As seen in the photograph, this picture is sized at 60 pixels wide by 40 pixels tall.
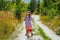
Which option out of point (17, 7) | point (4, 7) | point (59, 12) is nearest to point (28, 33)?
point (4, 7)

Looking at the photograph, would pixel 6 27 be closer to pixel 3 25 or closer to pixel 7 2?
pixel 3 25

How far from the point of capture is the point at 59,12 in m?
33.8

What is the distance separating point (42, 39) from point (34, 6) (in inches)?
3691

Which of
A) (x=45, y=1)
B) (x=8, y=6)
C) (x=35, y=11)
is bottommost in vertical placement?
(x=35, y=11)

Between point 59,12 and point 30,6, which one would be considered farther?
point 30,6

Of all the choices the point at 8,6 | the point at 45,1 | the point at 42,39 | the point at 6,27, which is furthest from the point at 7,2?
the point at 45,1

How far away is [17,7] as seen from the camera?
38719 millimetres

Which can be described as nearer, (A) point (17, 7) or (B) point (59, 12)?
(B) point (59, 12)

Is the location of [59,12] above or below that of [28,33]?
below

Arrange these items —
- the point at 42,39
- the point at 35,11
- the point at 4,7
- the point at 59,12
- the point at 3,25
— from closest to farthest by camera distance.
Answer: the point at 42,39 < the point at 3,25 < the point at 4,7 < the point at 59,12 < the point at 35,11

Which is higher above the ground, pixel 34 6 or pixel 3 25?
pixel 3 25

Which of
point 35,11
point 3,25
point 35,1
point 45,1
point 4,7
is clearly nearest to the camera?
point 3,25

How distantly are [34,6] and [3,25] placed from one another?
92.0m

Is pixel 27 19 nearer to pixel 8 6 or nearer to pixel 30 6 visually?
pixel 8 6
